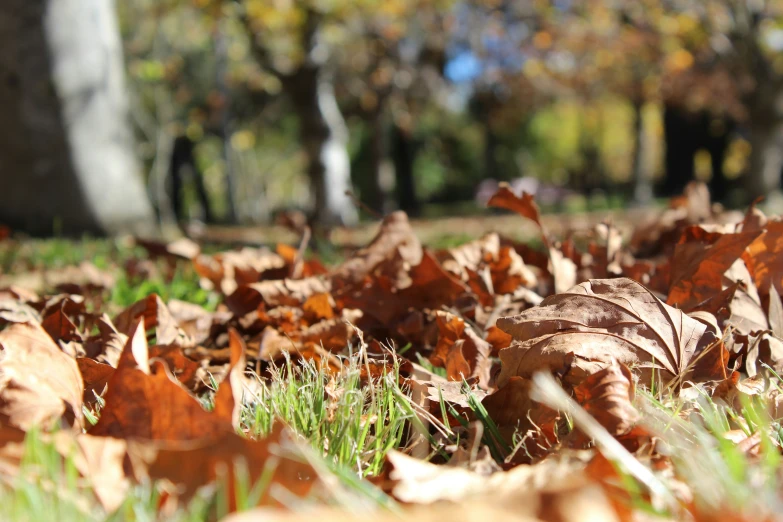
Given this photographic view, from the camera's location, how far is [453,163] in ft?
120

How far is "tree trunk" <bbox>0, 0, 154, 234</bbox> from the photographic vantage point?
6094 millimetres

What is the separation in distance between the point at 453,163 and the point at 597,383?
3582cm

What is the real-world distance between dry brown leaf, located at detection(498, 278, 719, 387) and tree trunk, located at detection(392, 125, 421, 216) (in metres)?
26.8

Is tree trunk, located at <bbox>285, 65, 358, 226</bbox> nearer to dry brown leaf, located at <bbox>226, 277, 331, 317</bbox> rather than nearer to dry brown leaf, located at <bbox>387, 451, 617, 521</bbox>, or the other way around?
dry brown leaf, located at <bbox>226, 277, 331, 317</bbox>

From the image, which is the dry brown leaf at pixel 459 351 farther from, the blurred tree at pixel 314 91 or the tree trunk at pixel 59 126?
the blurred tree at pixel 314 91

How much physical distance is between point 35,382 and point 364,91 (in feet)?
64.9

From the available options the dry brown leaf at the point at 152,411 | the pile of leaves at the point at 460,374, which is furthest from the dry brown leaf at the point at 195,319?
the dry brown leaf at the point at 152,411

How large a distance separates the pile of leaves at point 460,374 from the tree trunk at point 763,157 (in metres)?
14.4

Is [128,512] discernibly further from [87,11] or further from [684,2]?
[684,2]

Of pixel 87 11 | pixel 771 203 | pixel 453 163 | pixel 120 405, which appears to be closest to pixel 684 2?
pixel 771 203

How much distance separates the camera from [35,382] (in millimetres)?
1065

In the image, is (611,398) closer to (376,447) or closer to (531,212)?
(376,447)

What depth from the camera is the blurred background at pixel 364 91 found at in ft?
20.5

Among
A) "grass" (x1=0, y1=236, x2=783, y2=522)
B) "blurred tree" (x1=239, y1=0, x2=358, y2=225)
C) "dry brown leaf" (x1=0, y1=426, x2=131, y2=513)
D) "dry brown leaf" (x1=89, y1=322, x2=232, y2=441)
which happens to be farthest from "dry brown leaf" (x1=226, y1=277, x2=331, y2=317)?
"blurred tree" (x1=239, y1=0, x2=358, y2=225)
